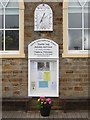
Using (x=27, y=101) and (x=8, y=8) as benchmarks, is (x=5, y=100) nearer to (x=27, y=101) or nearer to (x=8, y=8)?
(x=27, y=101)

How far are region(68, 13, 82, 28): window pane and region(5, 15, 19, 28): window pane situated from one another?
1.89m

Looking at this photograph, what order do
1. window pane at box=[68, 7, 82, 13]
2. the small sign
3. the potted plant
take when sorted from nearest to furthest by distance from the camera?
1. the potted plant
2. the small sign
3. window pane at box=[68, 7, 82, 13]

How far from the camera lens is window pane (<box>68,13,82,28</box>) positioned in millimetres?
13883

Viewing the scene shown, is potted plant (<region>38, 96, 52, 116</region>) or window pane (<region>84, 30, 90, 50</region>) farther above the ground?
window pane (<region>84, 30, 90, 50</region>)

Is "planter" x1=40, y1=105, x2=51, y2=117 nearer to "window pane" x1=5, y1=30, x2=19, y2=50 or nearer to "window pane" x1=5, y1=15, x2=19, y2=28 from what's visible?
"window pane" x1=5, y1=30, x2=19, y2=50

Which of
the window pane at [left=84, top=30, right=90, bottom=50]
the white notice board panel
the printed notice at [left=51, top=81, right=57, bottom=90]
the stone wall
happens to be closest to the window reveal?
the stone wall

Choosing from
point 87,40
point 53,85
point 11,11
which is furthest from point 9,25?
point 87,40

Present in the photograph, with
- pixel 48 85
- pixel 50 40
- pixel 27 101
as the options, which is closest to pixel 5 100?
pixel 27 101

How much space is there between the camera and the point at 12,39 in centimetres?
1394

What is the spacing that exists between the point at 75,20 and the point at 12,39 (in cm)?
235

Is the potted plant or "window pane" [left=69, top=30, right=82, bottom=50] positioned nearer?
the potted plant

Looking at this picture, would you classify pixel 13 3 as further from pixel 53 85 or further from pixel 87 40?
pixel 53 85

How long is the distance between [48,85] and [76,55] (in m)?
1.45

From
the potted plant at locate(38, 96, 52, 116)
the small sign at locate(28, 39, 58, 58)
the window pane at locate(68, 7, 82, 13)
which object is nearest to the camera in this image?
the potted plant at locate(38, 96, 52, 116)
